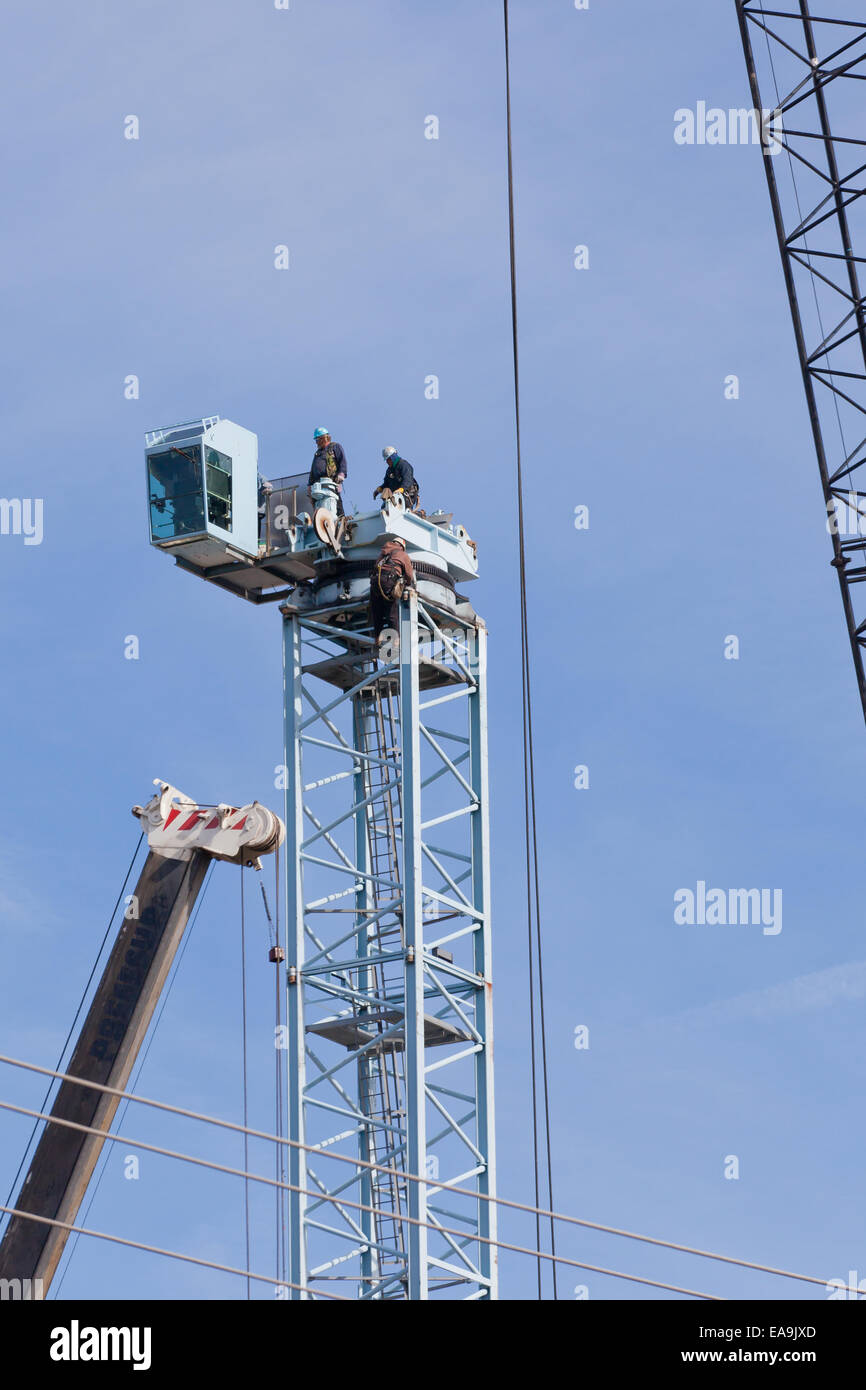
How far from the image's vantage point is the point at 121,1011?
20.2 m

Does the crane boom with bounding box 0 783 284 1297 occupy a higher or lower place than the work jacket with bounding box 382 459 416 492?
lower

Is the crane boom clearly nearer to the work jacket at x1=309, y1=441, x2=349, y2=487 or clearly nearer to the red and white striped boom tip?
the red and white striped boom tip

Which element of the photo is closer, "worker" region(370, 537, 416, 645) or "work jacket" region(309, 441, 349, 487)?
"worker" region(370, 537, 416, 645)

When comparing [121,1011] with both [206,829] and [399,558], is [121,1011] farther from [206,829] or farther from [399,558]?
[399,558]

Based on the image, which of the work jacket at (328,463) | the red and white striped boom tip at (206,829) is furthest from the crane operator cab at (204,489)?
the red and white striped boom tip at (206,829)

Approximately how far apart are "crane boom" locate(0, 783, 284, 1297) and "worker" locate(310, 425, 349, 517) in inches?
994

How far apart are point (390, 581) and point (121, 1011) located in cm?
2603

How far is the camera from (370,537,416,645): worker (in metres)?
45.8

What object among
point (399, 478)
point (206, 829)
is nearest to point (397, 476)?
point (399, 478)

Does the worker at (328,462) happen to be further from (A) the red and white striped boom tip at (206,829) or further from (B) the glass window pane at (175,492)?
(A) the red and white striped boom tip at (206,829)

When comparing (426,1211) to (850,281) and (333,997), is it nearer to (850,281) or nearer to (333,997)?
(333,997)

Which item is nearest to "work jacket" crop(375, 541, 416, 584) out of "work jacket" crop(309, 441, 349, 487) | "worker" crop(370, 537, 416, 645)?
"worker" crop(370, 537, 416, 645)

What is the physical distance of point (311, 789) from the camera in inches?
1871
